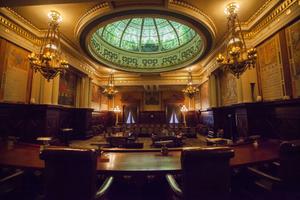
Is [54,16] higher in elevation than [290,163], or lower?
higher

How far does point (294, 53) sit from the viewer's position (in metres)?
4.30

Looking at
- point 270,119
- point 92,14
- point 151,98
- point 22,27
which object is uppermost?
point 92,14

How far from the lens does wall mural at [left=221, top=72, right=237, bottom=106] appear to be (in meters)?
7.29

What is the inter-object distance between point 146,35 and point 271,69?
9212 mm

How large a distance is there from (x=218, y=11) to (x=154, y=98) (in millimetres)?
11155

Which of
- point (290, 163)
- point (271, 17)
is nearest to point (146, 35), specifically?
point (271, 17)

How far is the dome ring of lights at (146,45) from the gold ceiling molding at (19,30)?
2.79 m

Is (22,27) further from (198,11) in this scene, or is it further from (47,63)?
(198,11)

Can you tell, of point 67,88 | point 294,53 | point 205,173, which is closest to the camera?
point 205,173

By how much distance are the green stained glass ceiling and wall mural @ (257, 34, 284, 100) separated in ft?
17.1

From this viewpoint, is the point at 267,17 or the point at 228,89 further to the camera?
the point at 228,89

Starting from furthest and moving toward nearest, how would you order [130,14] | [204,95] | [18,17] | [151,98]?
[151,98], [204,95], [18,17], [130,14]

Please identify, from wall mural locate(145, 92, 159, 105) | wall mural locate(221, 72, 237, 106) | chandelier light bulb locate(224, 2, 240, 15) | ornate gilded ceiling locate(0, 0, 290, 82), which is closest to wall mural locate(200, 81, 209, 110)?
wall mural locate(221, 72, 237, 106)

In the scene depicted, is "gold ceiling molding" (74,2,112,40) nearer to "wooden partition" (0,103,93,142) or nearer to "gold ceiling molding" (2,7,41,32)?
"gold ceiling molding" (2,7,41,32)
